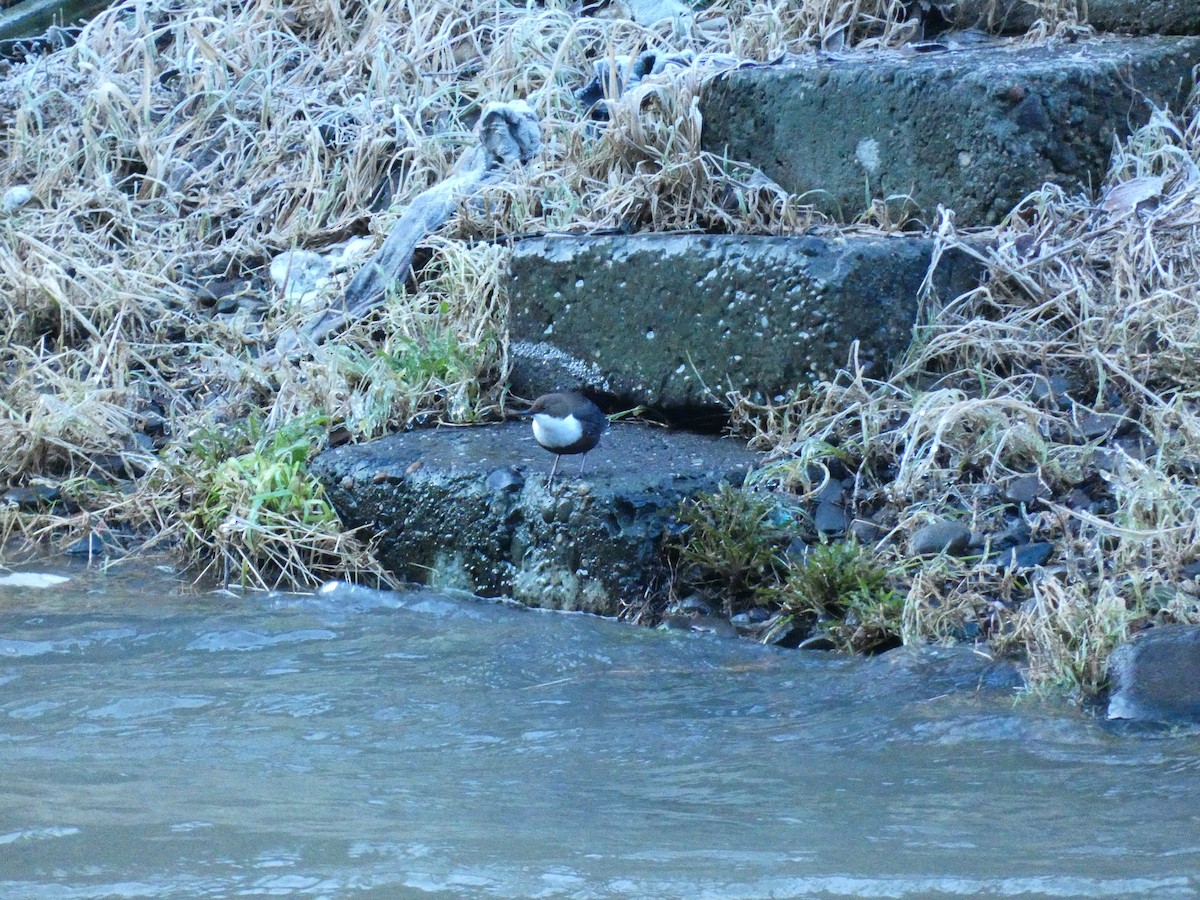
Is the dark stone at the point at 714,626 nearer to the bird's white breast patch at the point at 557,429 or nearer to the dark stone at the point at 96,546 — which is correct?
the bird's white breast patch at the point at 557,429

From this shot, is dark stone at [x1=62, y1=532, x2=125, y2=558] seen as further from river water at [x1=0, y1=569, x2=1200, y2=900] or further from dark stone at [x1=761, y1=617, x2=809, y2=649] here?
dark stone at [x1=761, y1=617, x2=809, y2=649]

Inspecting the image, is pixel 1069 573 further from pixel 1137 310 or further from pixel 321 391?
pixel 321 391

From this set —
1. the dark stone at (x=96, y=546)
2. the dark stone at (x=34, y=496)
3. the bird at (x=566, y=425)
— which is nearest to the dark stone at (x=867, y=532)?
the bird at (x=566, y=425)

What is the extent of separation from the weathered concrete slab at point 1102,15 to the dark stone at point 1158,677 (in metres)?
3.06

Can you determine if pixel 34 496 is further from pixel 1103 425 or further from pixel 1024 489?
pixel 1103 425

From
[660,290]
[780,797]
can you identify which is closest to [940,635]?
[780,797]

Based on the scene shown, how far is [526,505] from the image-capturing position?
13.6ft

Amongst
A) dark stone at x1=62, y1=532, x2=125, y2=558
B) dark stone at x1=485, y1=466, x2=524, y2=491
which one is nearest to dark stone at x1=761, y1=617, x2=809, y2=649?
dark stone at x1=485, y1=466, x2=524, y2=491

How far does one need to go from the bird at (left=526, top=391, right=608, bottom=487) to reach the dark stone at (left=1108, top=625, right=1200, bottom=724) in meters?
1.68

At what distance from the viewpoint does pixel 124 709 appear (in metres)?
3.03

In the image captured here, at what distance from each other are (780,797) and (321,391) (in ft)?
10.3

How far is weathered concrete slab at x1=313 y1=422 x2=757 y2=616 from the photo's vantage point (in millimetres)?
3975

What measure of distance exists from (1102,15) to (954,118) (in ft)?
4.06

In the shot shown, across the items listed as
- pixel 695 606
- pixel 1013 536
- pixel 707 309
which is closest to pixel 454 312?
pixel 707 309
